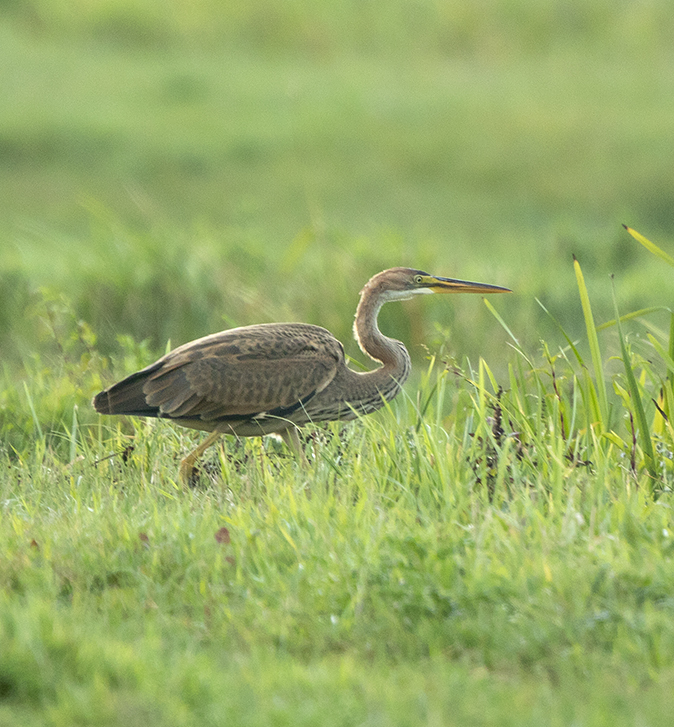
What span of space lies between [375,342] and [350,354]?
3001 mm

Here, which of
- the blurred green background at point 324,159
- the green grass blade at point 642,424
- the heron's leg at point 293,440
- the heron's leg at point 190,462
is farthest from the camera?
the blurred green background at point 324,159

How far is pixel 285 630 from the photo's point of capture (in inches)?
129

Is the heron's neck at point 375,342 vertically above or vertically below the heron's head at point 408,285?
below

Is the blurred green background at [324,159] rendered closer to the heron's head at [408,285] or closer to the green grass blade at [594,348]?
the heron's head at [408,285]

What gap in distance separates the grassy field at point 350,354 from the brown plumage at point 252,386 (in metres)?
0.17

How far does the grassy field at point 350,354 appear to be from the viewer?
309 cm

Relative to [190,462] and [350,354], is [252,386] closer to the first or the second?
[190,462]

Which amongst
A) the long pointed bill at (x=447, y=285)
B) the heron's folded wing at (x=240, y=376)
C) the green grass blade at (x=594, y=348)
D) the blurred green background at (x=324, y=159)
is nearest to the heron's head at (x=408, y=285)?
the long pointed bill at (x=447, y=285)

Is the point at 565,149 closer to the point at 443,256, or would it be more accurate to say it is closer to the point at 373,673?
the point at 443,256

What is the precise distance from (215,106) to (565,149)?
574 centimetres

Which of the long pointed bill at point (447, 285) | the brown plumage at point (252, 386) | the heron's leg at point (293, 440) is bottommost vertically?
the heron's leg at point (293, 440)

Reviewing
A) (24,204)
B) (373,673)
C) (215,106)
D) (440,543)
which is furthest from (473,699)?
(215,106)

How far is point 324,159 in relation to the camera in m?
17.4

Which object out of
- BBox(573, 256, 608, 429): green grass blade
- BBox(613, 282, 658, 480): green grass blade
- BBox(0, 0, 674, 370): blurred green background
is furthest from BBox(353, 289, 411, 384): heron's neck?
BBox(0, 0, 674, 370): blurred green background
